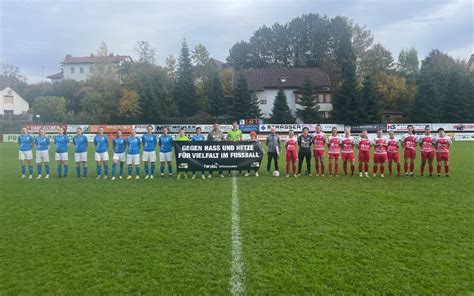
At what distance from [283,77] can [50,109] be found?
31.6 metres

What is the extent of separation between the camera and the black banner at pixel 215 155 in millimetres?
13039

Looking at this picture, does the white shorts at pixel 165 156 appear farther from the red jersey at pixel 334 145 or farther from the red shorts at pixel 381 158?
the red shorts at pixel 381 158

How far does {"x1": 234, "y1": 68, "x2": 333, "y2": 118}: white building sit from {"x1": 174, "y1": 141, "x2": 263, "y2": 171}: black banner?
113 feet

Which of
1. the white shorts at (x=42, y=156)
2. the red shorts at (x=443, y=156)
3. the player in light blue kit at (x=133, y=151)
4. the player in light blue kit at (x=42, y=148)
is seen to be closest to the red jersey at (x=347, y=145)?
the red shorts at (x=443, y=156)

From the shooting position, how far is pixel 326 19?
73750 mm

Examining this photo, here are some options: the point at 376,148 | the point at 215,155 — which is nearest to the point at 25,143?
the point at 215,155

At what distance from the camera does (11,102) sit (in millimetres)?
61188

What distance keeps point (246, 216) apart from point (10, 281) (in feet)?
14.3

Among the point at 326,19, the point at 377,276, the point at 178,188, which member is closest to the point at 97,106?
the point at 178,188

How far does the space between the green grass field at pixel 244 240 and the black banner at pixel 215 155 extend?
2361 millimetres

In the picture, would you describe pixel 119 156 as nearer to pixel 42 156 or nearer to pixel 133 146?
pixel 133 146

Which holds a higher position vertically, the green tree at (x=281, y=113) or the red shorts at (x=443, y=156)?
the green tree at (x=281, y=113)

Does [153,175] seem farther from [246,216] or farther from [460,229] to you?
[460,229]

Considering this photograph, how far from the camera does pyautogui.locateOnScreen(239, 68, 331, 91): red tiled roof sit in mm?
49156
